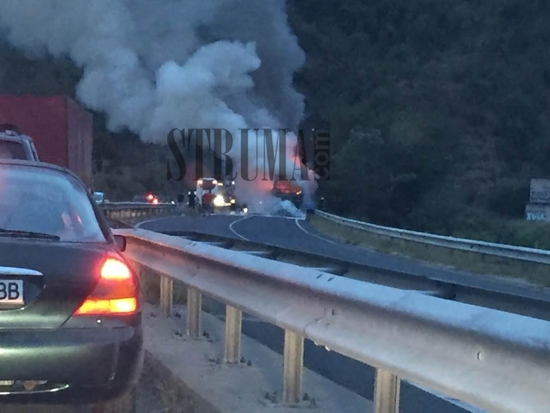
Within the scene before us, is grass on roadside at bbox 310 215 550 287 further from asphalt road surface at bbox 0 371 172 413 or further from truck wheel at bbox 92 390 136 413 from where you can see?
truck wheel at bbox 92 390 136 413

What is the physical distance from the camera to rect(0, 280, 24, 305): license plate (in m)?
4.70

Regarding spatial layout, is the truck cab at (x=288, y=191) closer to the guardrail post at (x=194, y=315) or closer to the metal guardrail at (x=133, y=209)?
the metal guardrail at (x=133, y=209)

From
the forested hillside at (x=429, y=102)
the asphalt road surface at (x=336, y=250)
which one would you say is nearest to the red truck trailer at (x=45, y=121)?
the asphalt road surface at (x=336, y=250)

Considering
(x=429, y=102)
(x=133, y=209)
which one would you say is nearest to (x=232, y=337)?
(x=133, y=209)

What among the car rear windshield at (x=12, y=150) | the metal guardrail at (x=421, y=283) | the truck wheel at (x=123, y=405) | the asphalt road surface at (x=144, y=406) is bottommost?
the asphalt road surface at (x=144, y=406)

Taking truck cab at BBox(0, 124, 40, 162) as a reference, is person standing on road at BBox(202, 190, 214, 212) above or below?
below

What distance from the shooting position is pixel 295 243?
2777 centimetres

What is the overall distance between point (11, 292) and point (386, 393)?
1.89 meters

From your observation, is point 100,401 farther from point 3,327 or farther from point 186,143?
point 186,143

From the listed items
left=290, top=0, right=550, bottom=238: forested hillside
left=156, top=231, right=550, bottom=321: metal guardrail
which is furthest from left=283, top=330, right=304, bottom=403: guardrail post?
left=290, top=0, right=550, bottom=238: forested hillside

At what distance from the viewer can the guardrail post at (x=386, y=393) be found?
15.9ft

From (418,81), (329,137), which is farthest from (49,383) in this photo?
(418,81)

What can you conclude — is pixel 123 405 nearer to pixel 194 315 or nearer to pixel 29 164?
pixel 29 164
